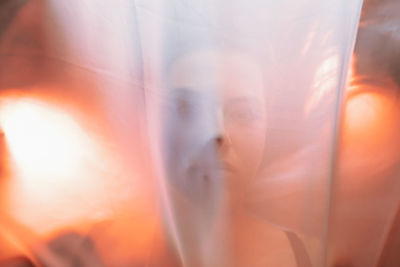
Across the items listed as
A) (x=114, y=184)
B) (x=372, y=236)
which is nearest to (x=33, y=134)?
(x=114, y=184)

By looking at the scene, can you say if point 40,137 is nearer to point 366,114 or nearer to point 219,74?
point 219,74

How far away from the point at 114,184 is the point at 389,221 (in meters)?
0.48

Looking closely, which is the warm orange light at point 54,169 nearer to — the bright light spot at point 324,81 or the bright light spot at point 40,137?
the bright light spot at point 40,137

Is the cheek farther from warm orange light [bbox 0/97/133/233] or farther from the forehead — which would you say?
warm orange light [bbox 0/97/133/233]

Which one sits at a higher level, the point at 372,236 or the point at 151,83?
the point at 151,83

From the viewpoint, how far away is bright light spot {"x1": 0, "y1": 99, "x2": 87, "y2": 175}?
0.52 m

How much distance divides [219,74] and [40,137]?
30 cm

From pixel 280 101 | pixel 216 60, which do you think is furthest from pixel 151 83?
pixel 280 101

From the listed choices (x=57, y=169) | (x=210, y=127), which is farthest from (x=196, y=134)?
(x=57, y=169)

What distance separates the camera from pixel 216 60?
1.86 ft

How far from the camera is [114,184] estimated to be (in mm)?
534

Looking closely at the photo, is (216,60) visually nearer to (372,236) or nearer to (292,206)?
(292,206)

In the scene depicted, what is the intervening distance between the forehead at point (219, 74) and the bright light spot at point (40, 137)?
179 millimetres

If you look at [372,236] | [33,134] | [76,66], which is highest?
[76,66]
